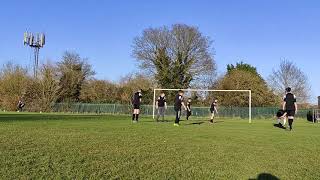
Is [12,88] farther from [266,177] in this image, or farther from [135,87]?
[266,177]

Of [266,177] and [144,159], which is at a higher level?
[144,159]

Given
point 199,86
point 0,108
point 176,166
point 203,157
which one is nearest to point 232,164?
point 203,157

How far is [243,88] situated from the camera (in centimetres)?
6494

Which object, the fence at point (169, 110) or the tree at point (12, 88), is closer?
the fence at point (169, 110)

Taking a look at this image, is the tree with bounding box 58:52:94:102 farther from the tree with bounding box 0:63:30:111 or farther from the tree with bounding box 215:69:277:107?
the tree with bounding box 215:69:277:107

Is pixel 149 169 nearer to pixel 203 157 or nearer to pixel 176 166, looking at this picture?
pixel 176 166

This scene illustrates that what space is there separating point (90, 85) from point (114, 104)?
36.5 ft

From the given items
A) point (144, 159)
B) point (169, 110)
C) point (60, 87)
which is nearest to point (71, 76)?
point (60, 87)

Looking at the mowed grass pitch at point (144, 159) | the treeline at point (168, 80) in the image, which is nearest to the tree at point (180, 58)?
the treeline at point (168, 80)

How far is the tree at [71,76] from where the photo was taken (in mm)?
73562

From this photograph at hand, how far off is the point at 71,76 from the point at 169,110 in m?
22.9

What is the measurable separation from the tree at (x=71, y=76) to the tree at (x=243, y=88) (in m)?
25.1

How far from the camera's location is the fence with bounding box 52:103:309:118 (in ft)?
188

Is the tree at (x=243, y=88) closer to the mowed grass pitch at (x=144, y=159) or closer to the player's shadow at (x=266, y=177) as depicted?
the mowed grass pitch at (x=144, y=159)
